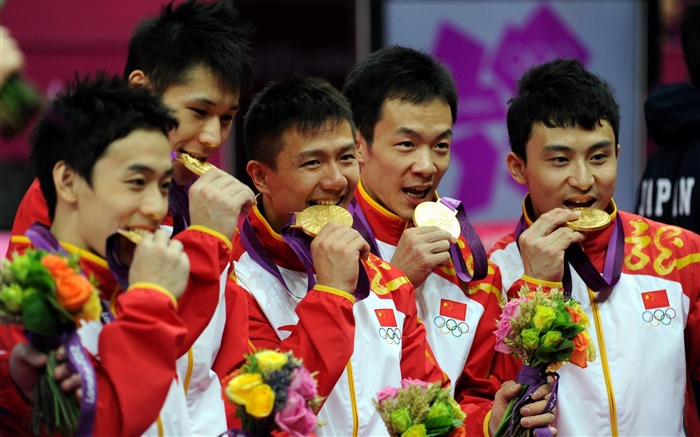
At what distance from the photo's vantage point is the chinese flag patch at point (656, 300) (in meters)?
4.40

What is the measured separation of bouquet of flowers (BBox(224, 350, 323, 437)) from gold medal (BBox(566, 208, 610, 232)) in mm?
1551

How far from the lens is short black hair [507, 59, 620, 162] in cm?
452

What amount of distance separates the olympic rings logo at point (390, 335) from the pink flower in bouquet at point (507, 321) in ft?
1.08

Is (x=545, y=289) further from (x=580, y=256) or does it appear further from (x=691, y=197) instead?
(x=691, y=197)

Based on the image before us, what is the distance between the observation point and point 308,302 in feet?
12.0

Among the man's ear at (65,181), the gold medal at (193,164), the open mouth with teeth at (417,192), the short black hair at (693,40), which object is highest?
the short black hair at (693,40)

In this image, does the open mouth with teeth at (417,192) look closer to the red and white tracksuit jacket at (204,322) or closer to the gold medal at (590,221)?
the gold medal at (590,221)

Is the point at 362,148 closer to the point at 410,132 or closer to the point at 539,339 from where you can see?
the point at 410,132

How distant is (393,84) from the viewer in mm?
4660

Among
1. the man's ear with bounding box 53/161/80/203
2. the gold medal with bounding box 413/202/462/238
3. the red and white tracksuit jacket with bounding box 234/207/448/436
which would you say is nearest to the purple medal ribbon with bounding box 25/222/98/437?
the man's ear with bounding box 53/161/80/203

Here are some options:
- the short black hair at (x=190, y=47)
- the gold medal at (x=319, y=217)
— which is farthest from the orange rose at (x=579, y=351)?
the short black hair at (x=190, y=47)

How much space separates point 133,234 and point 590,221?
1.90m

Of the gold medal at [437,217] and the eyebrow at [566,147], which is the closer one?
the gold medal at [437,217]

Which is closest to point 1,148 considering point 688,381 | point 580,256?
point 580,256
